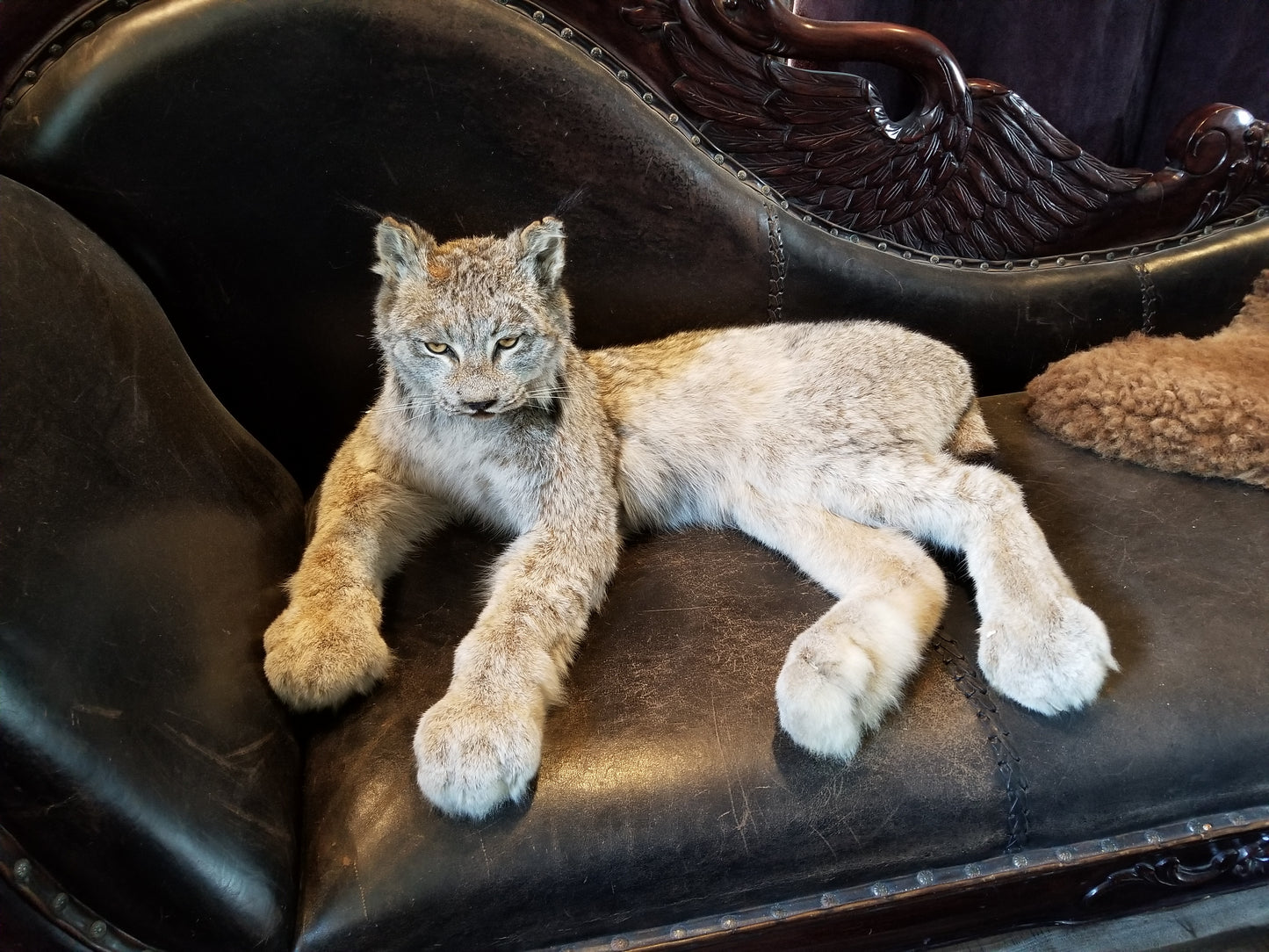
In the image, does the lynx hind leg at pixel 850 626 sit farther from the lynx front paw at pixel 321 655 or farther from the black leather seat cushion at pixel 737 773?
the lynx front paw at pixel 321 655

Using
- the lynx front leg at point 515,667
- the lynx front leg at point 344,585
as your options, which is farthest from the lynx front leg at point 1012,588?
the lynx front leg at point 344,585

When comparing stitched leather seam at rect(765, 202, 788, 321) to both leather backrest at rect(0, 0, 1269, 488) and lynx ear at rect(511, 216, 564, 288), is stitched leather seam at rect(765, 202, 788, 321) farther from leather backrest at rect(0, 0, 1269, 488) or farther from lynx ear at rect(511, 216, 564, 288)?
lynx ear at rect(511, 216, 564, 288)

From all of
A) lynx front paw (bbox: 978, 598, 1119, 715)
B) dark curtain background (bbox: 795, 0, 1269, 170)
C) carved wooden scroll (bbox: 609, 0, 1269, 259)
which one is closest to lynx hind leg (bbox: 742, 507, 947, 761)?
lynx front paw (bbox: 978, 598, 1119, 715)

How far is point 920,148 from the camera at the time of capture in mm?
1749

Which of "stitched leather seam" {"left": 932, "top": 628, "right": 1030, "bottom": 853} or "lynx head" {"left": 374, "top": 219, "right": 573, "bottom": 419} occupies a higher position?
"lynx head" {"left": 374, "top": 219, "right": 573, "bottom": 419}

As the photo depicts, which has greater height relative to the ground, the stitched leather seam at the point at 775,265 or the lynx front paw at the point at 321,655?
the stitched leather seam at the point at 775,265

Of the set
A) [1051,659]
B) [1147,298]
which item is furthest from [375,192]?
[1147,298]

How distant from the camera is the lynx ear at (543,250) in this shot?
4.13 ft

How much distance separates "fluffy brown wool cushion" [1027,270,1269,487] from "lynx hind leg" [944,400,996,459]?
0.67 ft

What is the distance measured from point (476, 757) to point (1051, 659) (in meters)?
0.74

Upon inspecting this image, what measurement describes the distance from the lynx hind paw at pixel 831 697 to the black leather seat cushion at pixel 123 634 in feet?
2.01

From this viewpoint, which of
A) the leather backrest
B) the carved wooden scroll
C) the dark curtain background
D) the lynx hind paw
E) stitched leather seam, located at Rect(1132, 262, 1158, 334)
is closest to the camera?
the lynx hind paw

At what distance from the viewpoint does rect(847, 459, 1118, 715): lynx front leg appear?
1.07 m

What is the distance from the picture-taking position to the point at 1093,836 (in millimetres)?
1080
